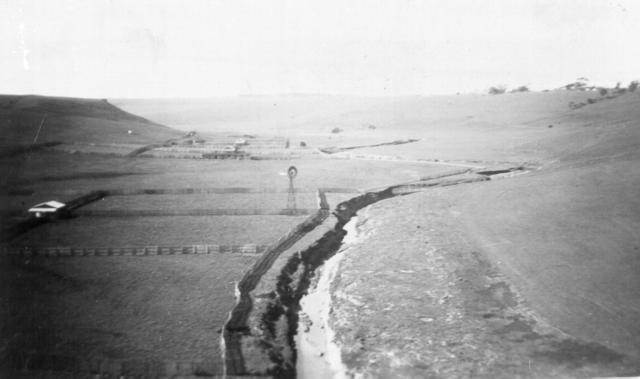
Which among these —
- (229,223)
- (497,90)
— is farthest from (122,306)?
(497,90)

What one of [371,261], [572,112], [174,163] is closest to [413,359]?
[371,261]

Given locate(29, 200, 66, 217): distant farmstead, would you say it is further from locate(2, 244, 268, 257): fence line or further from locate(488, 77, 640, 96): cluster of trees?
locate(488, 77, 640, 96): cluster of trees

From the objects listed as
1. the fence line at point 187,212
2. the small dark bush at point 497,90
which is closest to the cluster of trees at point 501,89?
the small dark bush at point 497,90

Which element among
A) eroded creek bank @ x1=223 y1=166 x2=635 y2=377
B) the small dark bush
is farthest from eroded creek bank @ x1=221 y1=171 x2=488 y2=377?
the small dark bush

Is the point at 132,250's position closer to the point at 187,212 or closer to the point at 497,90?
the point at 187,212

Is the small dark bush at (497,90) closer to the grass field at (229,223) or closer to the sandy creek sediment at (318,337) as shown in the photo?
the grass field at (229,223)

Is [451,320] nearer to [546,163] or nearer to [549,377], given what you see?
[549,377]
